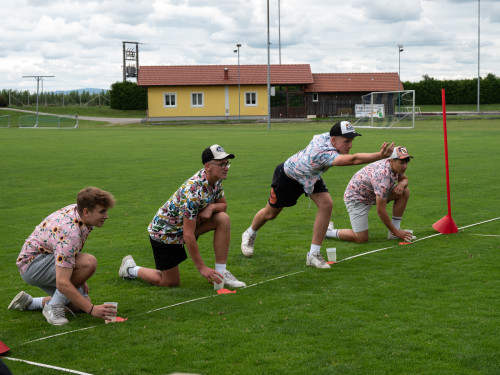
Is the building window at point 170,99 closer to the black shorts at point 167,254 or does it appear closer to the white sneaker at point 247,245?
Result: the white sneaker at point 247,245

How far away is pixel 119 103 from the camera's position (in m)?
78.2

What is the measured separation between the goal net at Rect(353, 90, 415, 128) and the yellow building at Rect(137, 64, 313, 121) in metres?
20.2

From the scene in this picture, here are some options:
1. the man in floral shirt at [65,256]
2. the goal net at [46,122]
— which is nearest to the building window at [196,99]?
the goal net at [46,122]

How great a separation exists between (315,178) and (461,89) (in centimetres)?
7631

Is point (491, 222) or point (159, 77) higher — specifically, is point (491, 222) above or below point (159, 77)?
below

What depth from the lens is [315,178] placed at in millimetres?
7758

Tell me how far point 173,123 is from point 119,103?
20321mm

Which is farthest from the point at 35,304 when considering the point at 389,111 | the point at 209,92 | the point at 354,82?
the point at 354,82

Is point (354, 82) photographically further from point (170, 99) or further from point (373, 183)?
point (373, 183)

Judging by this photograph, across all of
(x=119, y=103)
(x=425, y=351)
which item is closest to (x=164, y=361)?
(x=425, y=351)

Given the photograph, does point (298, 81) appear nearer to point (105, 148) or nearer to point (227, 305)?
point (105, 148)

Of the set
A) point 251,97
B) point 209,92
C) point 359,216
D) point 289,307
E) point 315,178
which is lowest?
point 289,307

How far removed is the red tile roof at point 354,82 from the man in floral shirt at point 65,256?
64162 mm

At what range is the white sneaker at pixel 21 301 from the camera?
6.07 m
